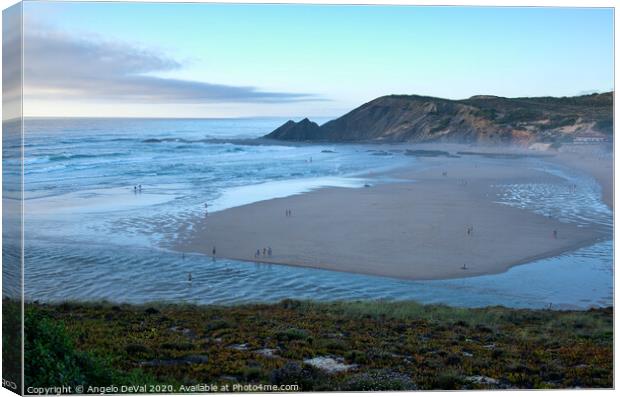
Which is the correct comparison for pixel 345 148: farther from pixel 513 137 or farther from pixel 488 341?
pixel 488 341

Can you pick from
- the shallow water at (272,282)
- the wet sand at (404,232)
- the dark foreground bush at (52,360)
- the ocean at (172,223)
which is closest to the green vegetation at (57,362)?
the dark foreground bush at (52,360)

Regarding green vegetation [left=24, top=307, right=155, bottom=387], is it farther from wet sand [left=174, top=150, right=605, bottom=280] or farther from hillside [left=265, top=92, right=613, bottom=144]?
hillside [left=265, top=92, right=613, bottom=144]

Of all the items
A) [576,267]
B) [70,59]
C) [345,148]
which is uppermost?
[70,59]

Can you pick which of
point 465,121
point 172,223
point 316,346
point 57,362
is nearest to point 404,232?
point 465,121

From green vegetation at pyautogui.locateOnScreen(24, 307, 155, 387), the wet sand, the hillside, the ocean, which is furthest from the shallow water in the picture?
the hillside

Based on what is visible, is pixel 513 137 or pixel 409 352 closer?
pixel 409 352

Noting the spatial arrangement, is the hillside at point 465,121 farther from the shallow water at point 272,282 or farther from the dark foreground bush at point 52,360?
the dark foreground bush at point 52,360

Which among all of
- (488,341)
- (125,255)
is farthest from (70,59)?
(488,341)
